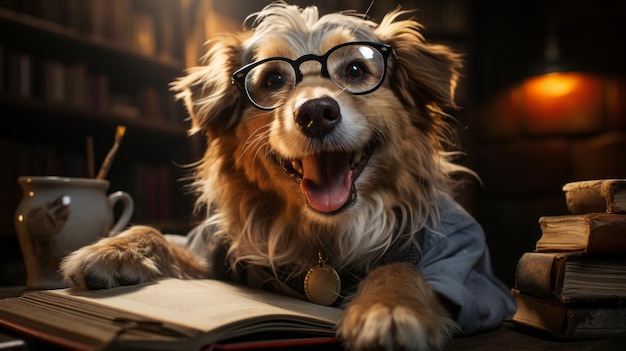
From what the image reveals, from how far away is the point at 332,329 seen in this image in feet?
2.89

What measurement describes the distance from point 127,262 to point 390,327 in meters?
0.67

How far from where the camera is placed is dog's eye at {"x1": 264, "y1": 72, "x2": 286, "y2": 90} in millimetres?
1403

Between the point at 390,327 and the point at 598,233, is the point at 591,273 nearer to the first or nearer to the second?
the point at 598,233

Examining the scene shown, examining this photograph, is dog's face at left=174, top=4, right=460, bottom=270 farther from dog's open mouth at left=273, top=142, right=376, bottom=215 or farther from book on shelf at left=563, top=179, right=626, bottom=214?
→ book on shelf at left=563, top=179, right=626, bottom=214

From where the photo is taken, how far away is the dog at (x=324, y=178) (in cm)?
120

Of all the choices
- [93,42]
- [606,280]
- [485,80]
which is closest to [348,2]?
[485,80]

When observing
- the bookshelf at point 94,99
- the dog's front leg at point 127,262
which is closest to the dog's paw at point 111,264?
the dog's front leg at point 127,262

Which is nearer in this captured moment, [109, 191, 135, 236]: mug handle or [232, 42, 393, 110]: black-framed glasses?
[232, 42, 393, 110]: black-framed glasses

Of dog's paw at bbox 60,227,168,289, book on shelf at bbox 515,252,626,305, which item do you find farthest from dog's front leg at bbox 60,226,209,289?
book on shelf at bbox 515,252,626,305

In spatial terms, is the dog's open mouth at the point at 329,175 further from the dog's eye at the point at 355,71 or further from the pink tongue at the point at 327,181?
the dog's eye at the point at 355,71

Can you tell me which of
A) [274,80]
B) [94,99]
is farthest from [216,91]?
[94,99]

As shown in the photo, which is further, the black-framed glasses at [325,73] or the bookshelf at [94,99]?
the bookshelf at [94,99]

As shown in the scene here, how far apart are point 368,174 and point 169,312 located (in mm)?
654

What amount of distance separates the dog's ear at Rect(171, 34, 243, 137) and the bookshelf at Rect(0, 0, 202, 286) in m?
0.52
